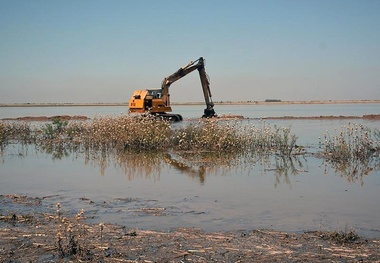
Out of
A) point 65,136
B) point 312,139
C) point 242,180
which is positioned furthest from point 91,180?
point 312,139

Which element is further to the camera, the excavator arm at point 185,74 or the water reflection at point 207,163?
the excavator arm at point 185,74

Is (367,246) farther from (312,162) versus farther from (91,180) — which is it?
(312,162)

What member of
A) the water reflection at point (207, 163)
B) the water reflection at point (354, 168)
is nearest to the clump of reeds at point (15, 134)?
the water reflection at point (207, 163)

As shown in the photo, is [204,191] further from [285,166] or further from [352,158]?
[352,158]

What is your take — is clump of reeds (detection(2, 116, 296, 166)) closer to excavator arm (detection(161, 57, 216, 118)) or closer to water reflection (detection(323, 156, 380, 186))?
water reflection (detection(323, 156, 380, 186))

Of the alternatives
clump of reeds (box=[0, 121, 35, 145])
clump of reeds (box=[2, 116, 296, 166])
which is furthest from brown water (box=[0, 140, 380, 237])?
clump of reeds (box=[0, 121, 35, 145])

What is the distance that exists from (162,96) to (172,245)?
25.4 meters

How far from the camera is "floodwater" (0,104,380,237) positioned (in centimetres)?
764

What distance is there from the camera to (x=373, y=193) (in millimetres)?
9773

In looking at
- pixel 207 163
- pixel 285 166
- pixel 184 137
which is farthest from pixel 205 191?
pixel 184 137

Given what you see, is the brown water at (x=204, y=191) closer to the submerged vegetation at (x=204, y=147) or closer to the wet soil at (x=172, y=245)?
the submerged vegetation at (x=204, y=147)

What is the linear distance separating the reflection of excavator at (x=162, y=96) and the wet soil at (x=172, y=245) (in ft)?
74.6

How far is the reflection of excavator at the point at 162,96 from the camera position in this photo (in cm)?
3002

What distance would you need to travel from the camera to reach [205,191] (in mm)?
10156
